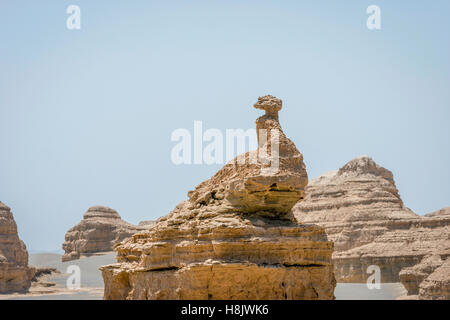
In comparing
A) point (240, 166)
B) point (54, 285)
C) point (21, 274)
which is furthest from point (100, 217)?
point (240, 166)

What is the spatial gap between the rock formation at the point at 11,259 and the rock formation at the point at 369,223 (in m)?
21.5

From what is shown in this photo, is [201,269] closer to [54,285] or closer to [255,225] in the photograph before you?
[255,225]

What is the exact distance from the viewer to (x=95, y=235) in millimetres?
72875

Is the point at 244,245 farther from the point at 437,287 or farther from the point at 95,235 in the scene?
the point at 95,235

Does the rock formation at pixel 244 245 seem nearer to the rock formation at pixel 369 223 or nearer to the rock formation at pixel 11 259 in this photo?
the rock formation at pixel 369 223

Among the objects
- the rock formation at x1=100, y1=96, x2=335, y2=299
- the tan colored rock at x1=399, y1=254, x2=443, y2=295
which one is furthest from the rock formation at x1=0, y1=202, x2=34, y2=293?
the rock formation at x1=100, y1=96, x2=335, y2=299

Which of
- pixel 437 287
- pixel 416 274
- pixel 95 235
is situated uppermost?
pixel 95 235

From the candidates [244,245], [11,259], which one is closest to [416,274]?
A: [244,245]

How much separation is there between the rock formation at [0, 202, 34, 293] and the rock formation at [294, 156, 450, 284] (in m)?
21.5

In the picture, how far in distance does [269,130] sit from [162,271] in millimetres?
5468

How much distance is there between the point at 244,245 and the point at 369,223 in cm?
3674

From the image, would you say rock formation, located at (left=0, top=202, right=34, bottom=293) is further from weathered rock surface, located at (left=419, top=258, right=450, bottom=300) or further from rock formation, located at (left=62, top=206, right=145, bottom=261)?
weathered rock surface, located at (left=419, top=258, right=450, bottom=300)

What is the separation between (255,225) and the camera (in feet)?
71.0

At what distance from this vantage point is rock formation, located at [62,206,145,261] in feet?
237
